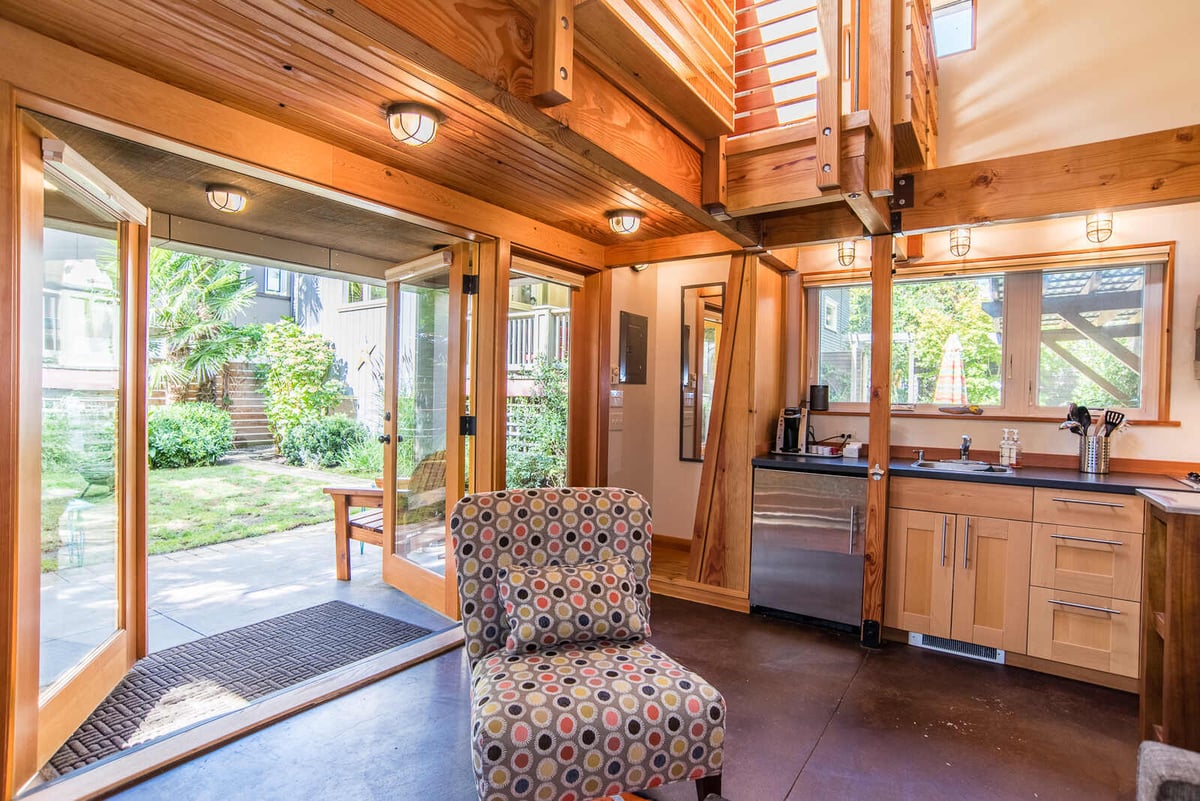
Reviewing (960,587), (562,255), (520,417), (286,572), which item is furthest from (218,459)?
(960,587)

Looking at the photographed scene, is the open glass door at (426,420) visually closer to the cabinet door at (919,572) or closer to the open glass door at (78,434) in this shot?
the open glass door at (78,434)

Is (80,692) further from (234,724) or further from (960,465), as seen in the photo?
(960,465)

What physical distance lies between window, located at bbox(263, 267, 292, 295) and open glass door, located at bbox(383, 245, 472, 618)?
20.3 ft

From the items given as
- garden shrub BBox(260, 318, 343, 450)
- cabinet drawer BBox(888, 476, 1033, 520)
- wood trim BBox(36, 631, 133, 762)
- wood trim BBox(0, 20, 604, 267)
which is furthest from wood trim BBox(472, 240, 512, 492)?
garden shrub BBox(260, 318, 343, 450)

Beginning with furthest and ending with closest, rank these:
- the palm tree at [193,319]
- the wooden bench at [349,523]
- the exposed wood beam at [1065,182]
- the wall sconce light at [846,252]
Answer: the palm tree at [193,319], the wooden bench at [349,523], the wall sconce light at [846,252], the exposed wood beam at [1065,182]

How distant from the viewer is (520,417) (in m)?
3.87

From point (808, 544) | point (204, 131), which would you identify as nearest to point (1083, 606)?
point (808, 544)

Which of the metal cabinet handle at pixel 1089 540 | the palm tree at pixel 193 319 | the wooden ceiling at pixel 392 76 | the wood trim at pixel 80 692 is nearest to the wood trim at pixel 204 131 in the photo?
the wooden ceiling at pixel 392 76

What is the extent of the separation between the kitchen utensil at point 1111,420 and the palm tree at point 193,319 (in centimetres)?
800

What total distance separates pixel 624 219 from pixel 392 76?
1612 mm

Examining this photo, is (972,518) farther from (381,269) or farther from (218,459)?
(218,459)

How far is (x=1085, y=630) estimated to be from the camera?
2684mm

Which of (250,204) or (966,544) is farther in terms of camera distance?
(250,204)

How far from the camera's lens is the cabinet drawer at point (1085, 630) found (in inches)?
102
